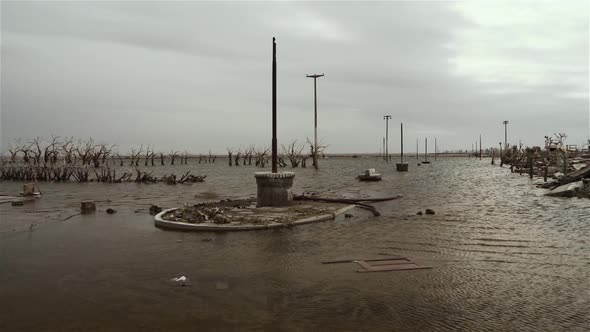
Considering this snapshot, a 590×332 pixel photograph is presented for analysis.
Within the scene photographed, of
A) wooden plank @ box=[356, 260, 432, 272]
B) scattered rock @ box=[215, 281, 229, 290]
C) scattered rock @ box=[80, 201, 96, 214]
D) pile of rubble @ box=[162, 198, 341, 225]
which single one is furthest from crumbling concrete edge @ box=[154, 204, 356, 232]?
scattered rock @ box=[80, 201, 96, 214]

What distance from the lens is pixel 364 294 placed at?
5.63 metres

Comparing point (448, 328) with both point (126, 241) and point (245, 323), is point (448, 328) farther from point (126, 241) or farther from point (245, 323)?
point (126, 241)

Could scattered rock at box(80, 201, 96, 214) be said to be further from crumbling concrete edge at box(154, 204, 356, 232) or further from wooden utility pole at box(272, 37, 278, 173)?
wooden utility pole at box(272, 37, 278, 173)

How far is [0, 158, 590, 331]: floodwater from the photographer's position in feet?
15.6

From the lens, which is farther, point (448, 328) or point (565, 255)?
point (565, 255)

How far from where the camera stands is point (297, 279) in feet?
20.9

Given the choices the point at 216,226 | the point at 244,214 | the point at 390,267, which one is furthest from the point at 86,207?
the point at 390,267

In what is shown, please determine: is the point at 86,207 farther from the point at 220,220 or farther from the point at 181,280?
the point at 181,280

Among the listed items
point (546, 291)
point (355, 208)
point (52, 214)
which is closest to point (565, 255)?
point (546, 291)

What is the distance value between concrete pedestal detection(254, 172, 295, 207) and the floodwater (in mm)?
3124

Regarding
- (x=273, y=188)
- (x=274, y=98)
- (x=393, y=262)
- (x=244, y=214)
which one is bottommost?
(x=393, y=262)

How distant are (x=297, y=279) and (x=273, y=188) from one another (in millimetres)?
8077

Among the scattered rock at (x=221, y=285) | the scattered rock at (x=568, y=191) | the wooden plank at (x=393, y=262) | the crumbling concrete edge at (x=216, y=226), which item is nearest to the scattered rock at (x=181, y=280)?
the scattered rock at (x=221, y=285)

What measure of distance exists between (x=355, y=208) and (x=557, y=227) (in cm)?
621
